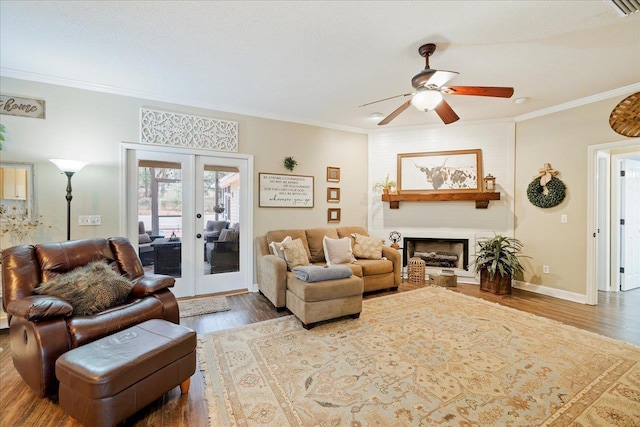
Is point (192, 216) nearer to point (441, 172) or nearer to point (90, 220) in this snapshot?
point (90, 220)

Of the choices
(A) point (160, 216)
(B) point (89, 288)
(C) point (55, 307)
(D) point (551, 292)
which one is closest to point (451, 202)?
(D) point (551, 292)

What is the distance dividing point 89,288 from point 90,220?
158cm

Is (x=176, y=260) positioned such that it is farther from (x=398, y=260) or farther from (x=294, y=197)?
(x=398, y=260)

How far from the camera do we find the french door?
11.7ft

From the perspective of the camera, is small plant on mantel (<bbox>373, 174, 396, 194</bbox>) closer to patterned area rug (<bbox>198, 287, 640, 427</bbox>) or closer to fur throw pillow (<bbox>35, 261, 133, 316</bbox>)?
patterned area rug (<bbox>198, 287, 640, 427</bbox>)

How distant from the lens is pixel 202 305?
3.50 m

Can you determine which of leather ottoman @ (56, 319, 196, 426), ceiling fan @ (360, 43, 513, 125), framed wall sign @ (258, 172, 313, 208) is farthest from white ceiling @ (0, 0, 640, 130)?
leather ottoman @ (56, 319, 196, 426)

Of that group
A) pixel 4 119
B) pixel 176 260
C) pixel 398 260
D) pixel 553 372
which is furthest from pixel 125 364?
pixel 398 260

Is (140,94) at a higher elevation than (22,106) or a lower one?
higher

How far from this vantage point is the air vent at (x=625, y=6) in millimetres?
1812

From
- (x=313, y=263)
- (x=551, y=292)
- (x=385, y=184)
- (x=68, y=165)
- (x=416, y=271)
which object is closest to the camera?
(x=68, y=165)

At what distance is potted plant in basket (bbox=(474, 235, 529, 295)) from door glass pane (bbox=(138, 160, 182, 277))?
4534 mm

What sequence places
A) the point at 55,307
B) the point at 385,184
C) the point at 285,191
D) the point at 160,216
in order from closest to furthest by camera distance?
1. the point at 55,307
2. the point at 160,216
3. the point at 285,191
4. the point at 385,184

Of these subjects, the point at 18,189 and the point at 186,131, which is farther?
the point at 186,131
